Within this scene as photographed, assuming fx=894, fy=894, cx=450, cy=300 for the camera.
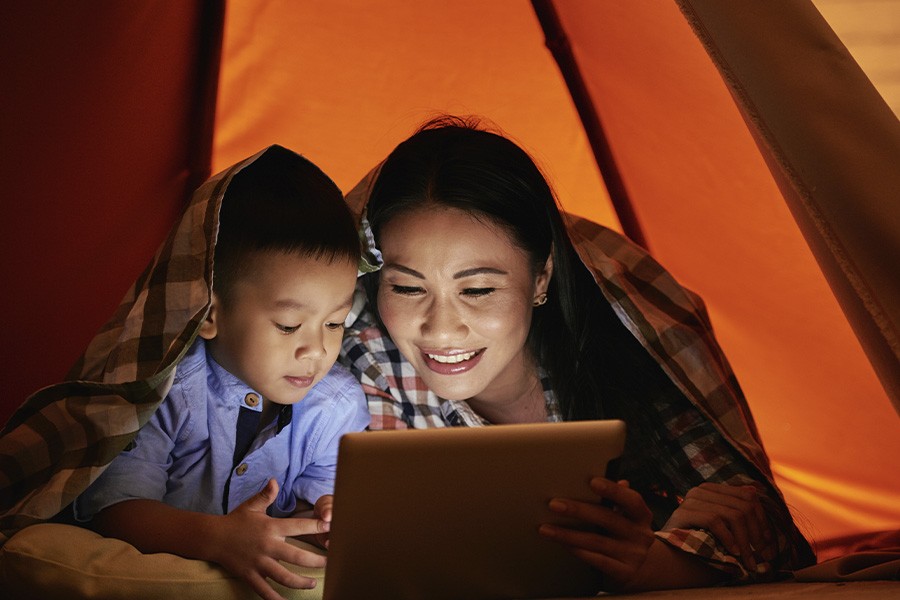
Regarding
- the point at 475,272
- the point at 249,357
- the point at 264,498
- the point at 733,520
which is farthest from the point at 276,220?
the point at 733,520

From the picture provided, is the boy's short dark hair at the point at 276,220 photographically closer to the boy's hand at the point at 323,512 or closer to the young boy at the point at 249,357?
the young boy at the point at 249,357

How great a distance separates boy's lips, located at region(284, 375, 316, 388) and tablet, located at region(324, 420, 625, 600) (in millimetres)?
475

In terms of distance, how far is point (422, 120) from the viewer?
1.86 m

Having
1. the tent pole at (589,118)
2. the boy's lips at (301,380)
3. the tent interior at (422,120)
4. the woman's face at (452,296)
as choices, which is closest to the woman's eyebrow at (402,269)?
the woman's face at (452,296)

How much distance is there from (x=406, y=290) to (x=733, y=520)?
1.98 feet

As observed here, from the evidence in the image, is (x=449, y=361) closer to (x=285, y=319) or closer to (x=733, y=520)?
(x=285, y=319)

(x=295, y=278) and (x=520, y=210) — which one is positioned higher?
(x=520, y=210)

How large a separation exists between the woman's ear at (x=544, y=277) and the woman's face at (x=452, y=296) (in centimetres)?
6

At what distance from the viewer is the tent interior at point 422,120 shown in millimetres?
1516

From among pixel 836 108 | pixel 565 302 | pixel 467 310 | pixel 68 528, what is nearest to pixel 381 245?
pixel 467 310

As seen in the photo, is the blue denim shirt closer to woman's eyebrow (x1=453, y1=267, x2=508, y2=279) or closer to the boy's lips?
the boy's lips

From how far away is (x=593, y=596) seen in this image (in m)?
0.98

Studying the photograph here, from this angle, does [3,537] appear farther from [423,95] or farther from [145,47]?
[423,95]

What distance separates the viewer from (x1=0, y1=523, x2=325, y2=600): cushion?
986mm
